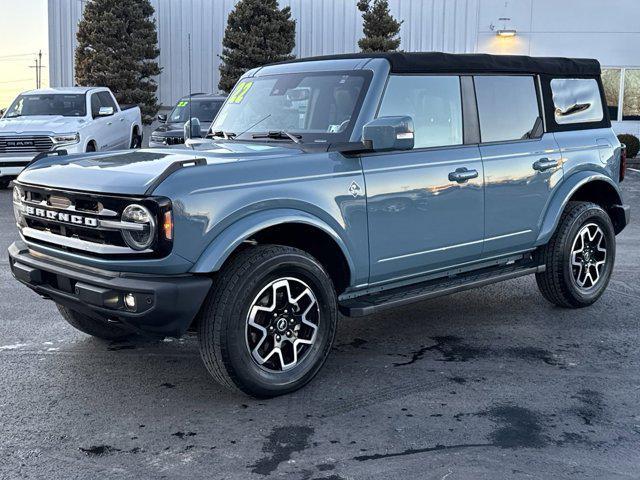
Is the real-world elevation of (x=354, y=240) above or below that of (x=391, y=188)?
below

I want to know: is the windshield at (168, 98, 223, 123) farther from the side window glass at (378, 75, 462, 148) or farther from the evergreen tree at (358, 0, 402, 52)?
the side window glass at (378, 75, 462, 148)

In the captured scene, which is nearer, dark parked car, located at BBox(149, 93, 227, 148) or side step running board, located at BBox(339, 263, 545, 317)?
side step running board, located at BBox(339, 263, 545, 317)

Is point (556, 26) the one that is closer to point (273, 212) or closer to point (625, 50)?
point (625, 50)

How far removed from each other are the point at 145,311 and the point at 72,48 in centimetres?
2698

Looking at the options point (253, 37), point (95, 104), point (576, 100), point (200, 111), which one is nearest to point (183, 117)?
point (200, 111)

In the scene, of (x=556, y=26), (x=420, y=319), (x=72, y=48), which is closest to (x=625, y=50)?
(x=556, y=26)

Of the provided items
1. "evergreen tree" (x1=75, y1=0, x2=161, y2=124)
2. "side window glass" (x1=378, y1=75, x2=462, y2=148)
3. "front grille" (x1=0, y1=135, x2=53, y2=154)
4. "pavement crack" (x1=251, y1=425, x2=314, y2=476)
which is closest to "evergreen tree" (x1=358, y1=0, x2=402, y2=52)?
"evergreen tree" (x1=75, y1=0, x2=161, y2=124)

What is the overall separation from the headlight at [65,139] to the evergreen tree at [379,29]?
1284 cm

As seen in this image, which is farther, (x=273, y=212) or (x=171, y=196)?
(x=273, y=212)

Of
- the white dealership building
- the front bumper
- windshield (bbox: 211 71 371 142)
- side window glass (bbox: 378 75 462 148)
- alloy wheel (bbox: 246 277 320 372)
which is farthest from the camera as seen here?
the white dealership building

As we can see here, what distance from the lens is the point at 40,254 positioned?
4.54 meters

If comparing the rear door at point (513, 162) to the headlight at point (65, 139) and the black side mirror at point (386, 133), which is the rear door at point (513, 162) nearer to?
the black side mirror at point (386, 133)

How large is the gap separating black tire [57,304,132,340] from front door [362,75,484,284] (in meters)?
1.85

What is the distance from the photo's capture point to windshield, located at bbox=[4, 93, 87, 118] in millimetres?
15430
